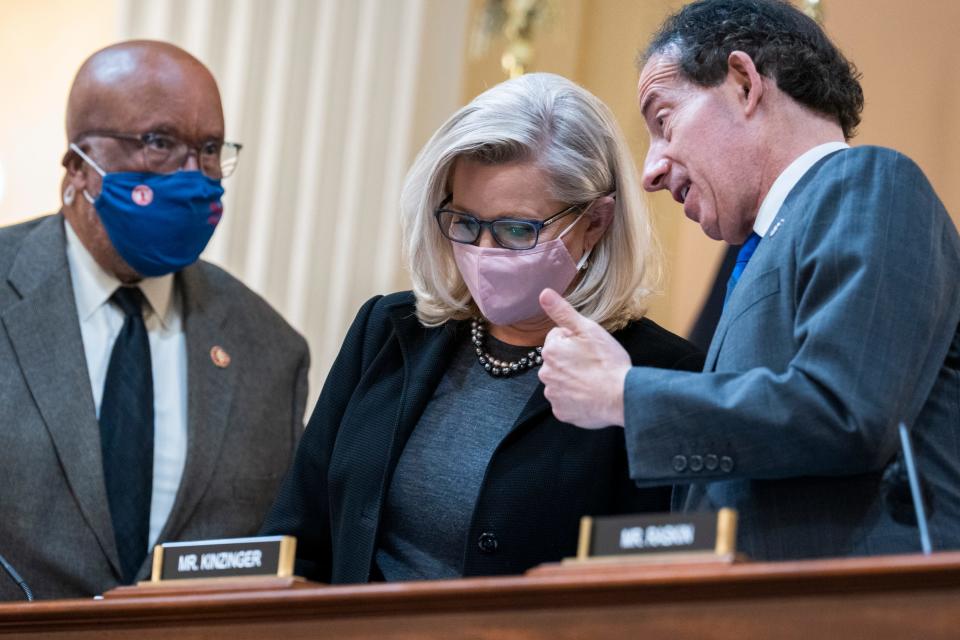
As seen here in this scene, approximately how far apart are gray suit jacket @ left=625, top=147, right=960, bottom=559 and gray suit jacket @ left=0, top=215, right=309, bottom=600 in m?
1.76

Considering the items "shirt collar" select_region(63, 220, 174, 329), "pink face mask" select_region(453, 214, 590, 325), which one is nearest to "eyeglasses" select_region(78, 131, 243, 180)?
"shirt collar" select_region(63, 220, 174, 329)

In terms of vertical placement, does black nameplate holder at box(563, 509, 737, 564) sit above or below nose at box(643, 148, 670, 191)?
below

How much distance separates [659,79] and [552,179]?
1.06 ft

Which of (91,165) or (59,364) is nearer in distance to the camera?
(59,364)

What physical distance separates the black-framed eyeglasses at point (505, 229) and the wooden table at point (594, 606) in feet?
3.28

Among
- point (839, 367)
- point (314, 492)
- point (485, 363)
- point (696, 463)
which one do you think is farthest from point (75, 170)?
point (839, 367)

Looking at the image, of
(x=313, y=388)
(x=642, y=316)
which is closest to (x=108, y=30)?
(x=313, y=388)

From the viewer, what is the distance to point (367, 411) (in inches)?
116

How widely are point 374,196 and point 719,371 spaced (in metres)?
3.33

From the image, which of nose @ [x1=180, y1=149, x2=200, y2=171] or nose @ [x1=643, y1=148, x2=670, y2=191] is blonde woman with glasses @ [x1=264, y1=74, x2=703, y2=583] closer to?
nose @ [x1=643, y1=148, x2=670, y2=191]

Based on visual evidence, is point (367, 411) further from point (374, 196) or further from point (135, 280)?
point (374, 196)

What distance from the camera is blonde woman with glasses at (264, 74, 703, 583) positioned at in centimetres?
273

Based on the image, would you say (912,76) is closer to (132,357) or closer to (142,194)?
(142,194)

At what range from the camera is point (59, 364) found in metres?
3.77
